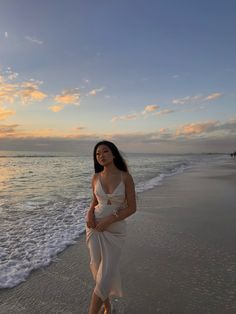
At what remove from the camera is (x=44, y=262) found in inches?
202

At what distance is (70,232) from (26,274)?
251 centimetres

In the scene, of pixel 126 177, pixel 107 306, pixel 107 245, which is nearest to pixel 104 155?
pixel 126 177

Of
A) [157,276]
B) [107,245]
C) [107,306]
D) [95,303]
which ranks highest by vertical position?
[107,245]

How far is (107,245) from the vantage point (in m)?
3.07

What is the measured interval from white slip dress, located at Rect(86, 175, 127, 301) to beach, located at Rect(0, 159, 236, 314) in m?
0.65

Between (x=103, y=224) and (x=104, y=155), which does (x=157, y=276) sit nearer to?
(x=103, y=224)

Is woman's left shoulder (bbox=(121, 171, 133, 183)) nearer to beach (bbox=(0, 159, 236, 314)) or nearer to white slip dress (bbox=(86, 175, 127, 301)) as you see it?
white slip dress (bbox=(86, 175, 127, 301))

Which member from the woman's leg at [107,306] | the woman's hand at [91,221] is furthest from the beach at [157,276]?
the woman's hand at [91,221]

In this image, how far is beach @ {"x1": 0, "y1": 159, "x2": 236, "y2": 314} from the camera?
359 centimetres

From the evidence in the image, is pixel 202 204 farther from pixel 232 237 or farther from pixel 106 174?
pixel 106 174

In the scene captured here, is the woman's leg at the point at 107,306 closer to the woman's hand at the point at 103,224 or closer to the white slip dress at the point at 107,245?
the white slip dress at the point at 107,245

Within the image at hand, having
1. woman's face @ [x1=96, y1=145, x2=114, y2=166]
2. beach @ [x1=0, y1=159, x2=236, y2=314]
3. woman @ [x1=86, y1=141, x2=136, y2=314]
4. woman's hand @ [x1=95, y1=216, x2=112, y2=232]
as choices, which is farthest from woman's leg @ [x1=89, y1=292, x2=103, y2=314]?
woman's face @ [x1=96, y1=145, x2=114, y2=166]

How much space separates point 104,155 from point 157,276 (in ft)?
7.40

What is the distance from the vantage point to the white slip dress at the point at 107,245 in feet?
9.99
